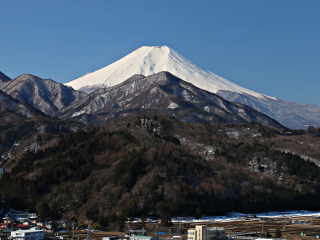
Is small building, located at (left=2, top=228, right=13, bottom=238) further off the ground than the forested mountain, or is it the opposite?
the forested mountain

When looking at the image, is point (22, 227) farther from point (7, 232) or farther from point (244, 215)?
point (244, 215)

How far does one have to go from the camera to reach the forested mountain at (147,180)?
478 feet

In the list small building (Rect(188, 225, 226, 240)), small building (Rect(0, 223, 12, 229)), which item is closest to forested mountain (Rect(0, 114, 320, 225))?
small building (Rect(0, 223, 12, 229))

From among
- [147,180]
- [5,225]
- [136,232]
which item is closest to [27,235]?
[136,232]

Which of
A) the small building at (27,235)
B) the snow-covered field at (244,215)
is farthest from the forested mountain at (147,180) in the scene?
the small building at (27,235)

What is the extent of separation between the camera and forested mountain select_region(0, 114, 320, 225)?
478 ft

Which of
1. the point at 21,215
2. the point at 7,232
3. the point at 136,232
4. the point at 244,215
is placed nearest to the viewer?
the point at 7,232

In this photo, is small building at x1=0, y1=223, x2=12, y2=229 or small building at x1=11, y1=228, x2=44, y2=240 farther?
small building at x1=0, y1=223, x2=12, y2=229

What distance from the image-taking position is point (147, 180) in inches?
6107

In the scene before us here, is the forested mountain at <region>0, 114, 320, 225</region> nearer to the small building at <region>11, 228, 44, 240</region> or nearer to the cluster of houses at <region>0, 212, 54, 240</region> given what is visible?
the cluster of houses at <region>0, 212, 54, 240</region>

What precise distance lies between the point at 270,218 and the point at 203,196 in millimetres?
16543

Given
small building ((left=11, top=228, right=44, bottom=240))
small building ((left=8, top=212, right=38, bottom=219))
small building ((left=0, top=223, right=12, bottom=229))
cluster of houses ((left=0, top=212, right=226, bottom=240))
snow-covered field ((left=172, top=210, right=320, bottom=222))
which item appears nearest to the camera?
cluster of houses ((left=0, top=212, right=226, bottom=240))

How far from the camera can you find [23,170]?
176875 mm

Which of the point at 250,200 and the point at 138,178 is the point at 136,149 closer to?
the point at 138,178
